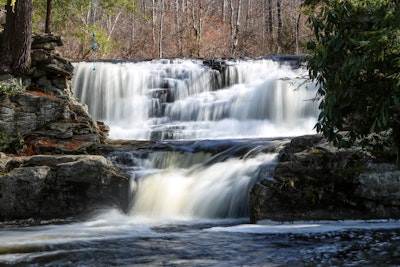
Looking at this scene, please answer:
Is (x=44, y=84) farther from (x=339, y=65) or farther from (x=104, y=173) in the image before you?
(x=339, y=65)

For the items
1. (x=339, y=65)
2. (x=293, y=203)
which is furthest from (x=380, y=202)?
(x=339, y=65)

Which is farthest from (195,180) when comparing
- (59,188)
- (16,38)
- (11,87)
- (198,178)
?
(16,38)

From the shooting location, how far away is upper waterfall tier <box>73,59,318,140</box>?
1684 cm

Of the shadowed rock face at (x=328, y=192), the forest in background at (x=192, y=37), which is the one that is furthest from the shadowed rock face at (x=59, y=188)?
the forest in background at (x=192, y=37)

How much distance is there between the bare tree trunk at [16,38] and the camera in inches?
534

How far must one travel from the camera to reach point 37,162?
11.0m

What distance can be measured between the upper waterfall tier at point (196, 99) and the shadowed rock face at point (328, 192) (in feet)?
23.4

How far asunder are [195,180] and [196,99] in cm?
764

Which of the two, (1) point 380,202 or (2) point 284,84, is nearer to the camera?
(1) point 380,202

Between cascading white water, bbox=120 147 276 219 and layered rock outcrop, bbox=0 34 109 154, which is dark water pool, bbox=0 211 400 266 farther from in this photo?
layered rock outcrop, bbox=0 34 109 154

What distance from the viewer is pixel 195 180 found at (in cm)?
1117

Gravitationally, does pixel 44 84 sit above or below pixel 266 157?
above

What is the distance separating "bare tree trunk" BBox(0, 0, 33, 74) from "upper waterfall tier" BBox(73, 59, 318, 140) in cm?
432

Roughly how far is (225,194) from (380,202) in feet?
9.76
